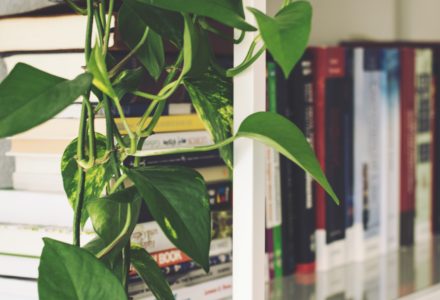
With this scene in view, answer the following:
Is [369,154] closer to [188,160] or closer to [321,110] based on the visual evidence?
[321,110]

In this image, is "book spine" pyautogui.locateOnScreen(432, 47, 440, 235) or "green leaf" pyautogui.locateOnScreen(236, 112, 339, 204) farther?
"book spine" pyautogui.locateOnScreen(432, 47, 440, 235)

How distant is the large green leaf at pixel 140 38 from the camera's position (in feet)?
1.88

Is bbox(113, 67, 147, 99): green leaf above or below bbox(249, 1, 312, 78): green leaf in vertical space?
below

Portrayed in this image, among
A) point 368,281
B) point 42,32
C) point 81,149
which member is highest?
point 42,32

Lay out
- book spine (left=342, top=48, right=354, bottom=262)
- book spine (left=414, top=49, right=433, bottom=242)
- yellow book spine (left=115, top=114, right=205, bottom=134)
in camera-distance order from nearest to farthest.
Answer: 1. yellow book spine (left=115, top=114, right=205, bottom=134)
2. book spine (left=342, top=48, right=354, bottom=262)
3. book spine (left=414, top=49, right=433, bottom=242)

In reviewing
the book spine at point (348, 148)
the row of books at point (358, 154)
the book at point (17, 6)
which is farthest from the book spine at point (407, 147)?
the book at point (17, 6)

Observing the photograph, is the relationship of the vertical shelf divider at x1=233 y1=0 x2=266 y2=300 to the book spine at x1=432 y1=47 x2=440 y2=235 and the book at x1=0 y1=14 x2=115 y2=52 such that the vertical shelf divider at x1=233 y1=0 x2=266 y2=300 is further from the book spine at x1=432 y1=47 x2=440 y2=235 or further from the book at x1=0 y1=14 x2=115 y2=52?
the book spine at x1=432 y1=47 x2=440 y2=235

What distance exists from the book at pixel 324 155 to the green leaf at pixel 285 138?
516 millimetres

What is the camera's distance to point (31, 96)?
0.44 meters

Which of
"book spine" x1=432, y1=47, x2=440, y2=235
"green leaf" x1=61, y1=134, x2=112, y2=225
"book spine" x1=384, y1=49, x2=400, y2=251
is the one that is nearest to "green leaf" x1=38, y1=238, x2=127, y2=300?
"green leaf" x1=61, y1=134, x2=112, y2=225

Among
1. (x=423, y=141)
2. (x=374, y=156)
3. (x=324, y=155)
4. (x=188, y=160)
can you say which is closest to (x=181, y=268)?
(x=188, y=160)

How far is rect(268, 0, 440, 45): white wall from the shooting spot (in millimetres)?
1262

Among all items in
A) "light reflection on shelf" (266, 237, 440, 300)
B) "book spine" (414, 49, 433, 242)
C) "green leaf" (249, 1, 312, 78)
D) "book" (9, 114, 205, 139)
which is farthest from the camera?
"book spine" (414, 49, 433, 242)

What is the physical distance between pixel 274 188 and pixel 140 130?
1.43ft
